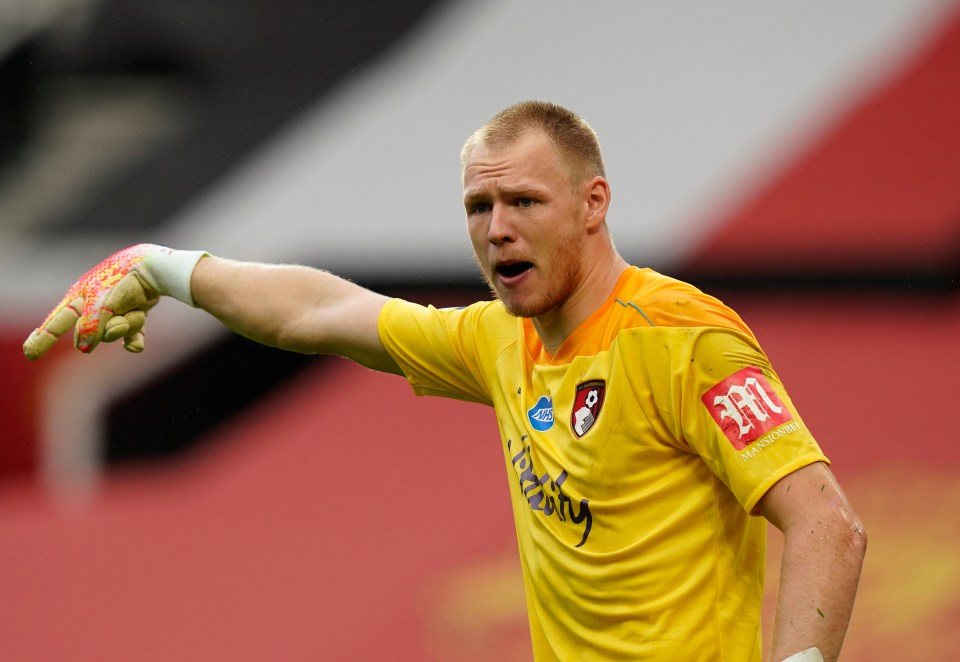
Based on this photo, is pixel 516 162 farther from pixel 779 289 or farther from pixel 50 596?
pixel 50 596

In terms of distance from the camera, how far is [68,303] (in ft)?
9.90

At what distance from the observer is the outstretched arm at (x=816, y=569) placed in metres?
2.06

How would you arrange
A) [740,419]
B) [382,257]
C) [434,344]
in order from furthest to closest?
[382,257] < [434,344] < [740,419]

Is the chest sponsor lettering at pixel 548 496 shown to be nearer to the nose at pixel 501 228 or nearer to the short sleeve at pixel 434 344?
the short sleeve at pixel 434 344

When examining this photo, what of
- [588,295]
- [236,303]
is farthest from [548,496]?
[236,303]

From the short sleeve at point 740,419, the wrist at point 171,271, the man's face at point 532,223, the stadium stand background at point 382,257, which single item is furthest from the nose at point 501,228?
the stadium stand background at point 382,257

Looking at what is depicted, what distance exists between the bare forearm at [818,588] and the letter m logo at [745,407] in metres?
0.18

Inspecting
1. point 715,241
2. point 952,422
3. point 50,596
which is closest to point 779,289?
point 715,241

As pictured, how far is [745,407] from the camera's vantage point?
2.18 meters

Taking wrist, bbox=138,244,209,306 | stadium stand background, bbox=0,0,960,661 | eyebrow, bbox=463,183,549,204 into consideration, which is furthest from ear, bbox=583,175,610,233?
stadium stand background, bbox=0,0,960,661

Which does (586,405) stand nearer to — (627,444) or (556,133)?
(627,444)

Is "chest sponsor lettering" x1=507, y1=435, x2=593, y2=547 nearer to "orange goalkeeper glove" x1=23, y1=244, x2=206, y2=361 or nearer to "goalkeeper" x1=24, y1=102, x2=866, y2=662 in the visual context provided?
"goalkeeper" x1=24, y1=102, x2=866, y2=662

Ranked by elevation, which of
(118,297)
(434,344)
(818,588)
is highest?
(118,297)

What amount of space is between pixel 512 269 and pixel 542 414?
30cm
